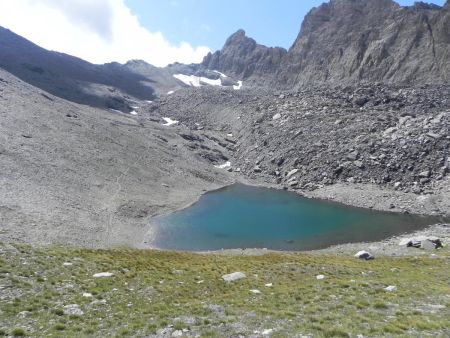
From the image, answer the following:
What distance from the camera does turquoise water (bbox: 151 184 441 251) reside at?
189 ft

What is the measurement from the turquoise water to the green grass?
24728 millimetres

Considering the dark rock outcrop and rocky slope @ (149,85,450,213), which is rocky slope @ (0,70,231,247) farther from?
the dark rock outcrop

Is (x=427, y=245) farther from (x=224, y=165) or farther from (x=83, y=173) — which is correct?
(x=224, y=165)

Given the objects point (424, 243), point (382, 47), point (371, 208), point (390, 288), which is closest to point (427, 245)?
point (424, 243)

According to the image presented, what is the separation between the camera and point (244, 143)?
12656cm

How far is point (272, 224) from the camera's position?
224ft

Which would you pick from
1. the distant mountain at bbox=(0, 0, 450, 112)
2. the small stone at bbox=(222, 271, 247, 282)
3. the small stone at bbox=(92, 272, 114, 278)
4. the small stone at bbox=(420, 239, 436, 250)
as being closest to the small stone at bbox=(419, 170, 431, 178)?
the small stone at bbox=(420, 239, 436, 250)

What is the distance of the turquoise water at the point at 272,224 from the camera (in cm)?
5766

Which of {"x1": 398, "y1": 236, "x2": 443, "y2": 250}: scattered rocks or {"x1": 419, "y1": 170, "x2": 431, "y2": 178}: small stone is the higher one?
{"x1": 419, "y1": 170, "x2": 431, "y2": 178}: small stone

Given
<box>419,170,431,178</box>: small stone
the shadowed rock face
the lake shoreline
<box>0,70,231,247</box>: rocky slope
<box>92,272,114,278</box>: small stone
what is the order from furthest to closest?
the shadowed rock face
<box>419,170,431,178</box>: small stone
<box>0,70,231,247</box>: rocky slope
the lake shoreline
<box>92,272,114,278</box>: small stone

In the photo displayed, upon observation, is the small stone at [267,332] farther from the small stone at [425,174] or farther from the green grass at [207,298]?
the small stone at [425,174]

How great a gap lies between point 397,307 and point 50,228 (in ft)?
143

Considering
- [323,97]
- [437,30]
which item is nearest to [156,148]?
[323,97]

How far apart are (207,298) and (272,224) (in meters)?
46.1
